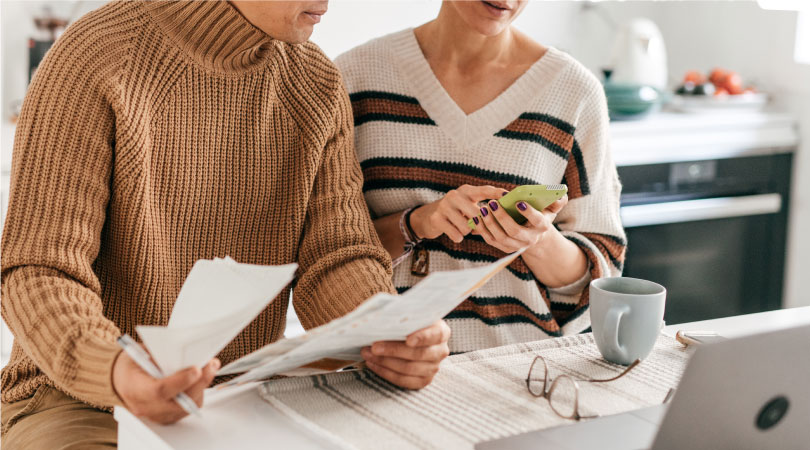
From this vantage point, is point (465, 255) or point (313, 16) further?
point (465, 255)

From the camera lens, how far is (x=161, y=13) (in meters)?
1.12

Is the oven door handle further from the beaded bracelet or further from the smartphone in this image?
the smartphone

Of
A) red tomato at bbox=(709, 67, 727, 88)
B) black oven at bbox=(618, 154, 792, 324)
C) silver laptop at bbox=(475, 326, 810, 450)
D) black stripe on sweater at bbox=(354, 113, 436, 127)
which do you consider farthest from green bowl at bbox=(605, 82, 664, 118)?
silver laptop at bbox=(475, 326, 810, 450)

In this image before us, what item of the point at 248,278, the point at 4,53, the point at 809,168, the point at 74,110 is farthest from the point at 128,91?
the point at 809,168

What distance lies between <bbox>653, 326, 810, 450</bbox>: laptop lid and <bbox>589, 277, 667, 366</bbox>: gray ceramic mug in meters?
0.23

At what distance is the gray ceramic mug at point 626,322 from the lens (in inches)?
38.2

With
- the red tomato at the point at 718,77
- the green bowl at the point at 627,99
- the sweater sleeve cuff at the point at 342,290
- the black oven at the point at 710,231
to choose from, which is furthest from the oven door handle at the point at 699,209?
the sweater sleeve cuff at the point at 342,290

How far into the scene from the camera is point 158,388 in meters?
0.77

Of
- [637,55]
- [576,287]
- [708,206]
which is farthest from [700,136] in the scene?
[576,287]

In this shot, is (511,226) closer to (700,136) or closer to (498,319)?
(498,319)

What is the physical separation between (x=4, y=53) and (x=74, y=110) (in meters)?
1.41

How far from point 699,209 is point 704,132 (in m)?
0.23

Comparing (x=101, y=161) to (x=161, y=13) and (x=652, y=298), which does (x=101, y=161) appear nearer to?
(x=161, y=13)

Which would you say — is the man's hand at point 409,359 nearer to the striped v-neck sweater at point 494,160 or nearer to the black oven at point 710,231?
the striped v-neck sweater at point 494,160
